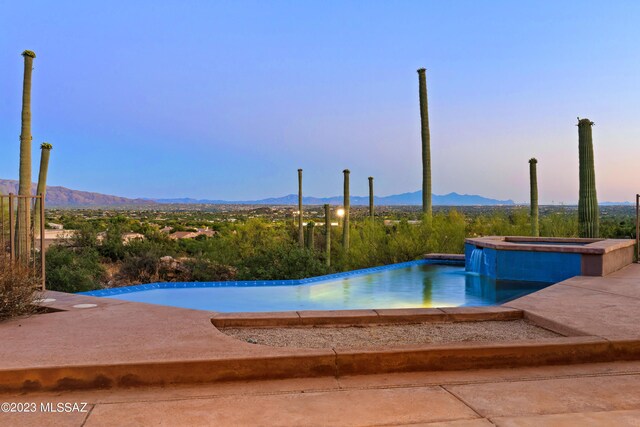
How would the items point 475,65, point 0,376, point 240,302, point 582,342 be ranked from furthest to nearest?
point 475,65 → point 240,302 → point 582,342 → point 0,376

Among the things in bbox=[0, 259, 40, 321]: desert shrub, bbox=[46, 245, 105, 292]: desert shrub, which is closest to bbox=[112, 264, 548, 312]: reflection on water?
bbox=[0, 259, 40, 321]: desert shrub

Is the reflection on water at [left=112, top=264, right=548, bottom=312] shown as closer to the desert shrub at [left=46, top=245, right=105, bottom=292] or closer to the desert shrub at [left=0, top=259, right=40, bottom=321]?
the desert shrub at [left=0, top=259, right=40, bottom=321]

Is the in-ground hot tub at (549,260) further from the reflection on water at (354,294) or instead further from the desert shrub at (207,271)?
the desert shrub at (207,271)

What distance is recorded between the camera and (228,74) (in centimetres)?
3103

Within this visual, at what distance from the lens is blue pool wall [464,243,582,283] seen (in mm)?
9844

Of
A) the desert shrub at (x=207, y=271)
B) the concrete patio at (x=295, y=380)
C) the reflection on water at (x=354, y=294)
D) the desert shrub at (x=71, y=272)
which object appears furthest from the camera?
the desert shrub at (x=207, y=271)

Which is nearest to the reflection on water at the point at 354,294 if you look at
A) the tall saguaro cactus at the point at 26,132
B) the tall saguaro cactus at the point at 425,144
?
the tall saguaro cactus at the point at 26,132

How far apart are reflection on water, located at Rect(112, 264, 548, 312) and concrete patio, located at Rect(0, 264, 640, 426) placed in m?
3.32

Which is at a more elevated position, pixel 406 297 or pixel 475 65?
pixel 475 65

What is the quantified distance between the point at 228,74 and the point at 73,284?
1949cm

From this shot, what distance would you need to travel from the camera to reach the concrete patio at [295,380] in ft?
11.0

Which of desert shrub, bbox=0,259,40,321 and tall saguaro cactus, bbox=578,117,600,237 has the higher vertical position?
tall saguaro cactus, bbox=578,117,600,237

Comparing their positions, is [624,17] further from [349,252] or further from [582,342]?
[582,342]

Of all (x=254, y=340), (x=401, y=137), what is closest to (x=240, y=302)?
(x=254, y=340)
